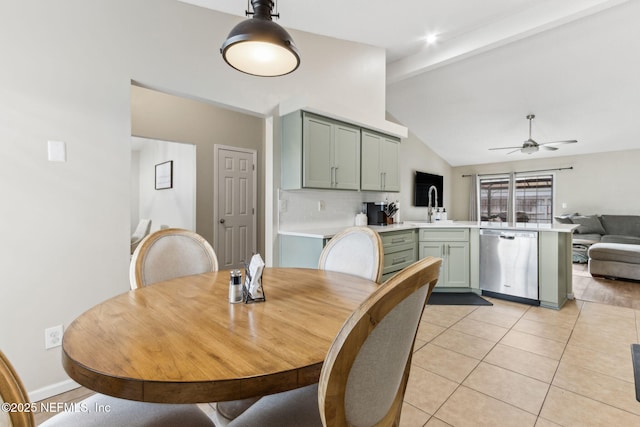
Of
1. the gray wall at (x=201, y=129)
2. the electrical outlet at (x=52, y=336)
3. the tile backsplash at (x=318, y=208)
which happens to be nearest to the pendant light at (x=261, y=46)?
the tile backsplash at (x=318, y=208)

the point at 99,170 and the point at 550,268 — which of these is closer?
the point at 99,170

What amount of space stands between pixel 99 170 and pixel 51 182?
0.25 meters

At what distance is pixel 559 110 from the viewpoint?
504 centimetres

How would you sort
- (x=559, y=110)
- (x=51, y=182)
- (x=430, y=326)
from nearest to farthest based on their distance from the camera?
(x=51, y=182) < (x=430, y=326) < (x=559, y=110)

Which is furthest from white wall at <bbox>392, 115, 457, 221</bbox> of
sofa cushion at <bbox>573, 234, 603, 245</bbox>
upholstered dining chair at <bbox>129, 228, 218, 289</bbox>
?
upholstered dining chair at <bbox>129, 228, 218, 289</bbox>

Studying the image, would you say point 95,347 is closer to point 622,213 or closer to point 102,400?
point 102,400

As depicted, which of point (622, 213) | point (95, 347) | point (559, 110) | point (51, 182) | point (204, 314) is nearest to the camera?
point (95, 347)

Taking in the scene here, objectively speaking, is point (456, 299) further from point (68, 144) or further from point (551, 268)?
point (68, 144)

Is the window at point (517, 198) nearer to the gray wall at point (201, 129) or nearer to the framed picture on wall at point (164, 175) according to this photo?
the gray wall at point (201, 129)

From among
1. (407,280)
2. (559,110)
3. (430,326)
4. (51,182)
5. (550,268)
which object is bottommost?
(430,326)

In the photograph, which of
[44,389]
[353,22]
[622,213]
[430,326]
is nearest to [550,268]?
[430,326]

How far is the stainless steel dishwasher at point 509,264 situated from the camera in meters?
3.35

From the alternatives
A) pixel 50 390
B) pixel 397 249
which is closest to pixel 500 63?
pixel 397 249

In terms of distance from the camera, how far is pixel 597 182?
21.5ft
